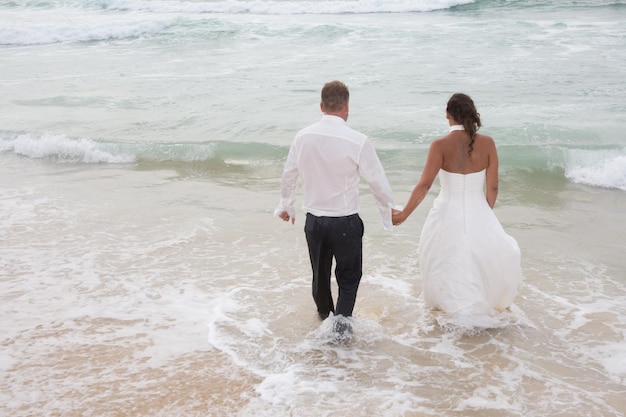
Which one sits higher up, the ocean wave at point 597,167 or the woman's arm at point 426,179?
the woman's arm at point 426,179

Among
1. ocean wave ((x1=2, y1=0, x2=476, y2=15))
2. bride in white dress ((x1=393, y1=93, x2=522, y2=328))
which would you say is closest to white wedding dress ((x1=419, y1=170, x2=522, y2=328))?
bride in white dress ((x1=393, y1=93, x2=522, y2=328))

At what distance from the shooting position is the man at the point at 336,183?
4828 mm

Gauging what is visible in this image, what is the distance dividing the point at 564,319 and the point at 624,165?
5.07 meters

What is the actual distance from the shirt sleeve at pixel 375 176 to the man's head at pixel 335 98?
0.99ft

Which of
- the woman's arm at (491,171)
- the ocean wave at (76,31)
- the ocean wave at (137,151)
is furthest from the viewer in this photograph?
the ocean wave at (76,31)

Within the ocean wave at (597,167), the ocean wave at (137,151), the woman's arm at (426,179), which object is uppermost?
the woman's arm at (426,179)

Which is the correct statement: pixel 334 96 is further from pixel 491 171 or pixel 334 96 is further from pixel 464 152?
pixel 491 171

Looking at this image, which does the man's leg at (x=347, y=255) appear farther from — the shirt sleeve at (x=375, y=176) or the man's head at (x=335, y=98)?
the man's head at (x=335, y=98)

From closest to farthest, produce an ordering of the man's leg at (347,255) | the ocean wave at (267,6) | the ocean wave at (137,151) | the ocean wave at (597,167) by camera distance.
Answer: the man's leg at (347,255)
the ocean wave at (597,167)
the ocean wave at (137,151)
the ocean wave at (267,6)

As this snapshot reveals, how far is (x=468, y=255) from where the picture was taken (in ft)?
17.5

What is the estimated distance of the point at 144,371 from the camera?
4.74m

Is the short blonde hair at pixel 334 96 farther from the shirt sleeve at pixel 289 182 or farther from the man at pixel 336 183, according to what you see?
the shirt sleeve at pixel 289 182

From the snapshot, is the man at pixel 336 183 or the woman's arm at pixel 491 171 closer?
the man at pixel 336 183

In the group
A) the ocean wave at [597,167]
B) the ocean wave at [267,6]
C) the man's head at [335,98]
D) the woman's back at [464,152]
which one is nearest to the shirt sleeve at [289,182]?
the man's head at [335,98]
